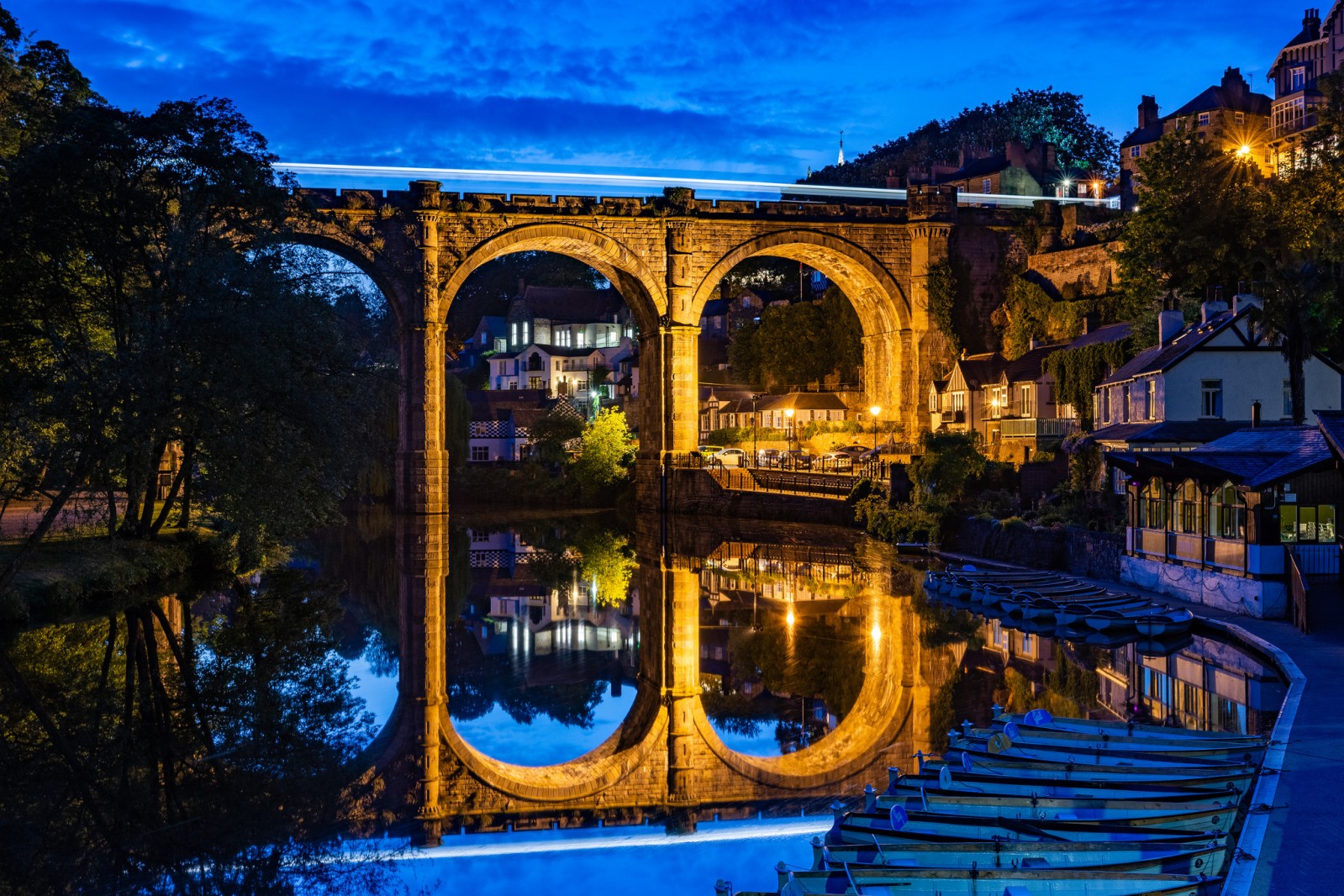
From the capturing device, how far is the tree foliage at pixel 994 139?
404ft

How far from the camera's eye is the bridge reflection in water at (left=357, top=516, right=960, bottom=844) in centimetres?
1217

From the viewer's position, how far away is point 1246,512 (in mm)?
19875

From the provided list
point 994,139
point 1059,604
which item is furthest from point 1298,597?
point 994,139

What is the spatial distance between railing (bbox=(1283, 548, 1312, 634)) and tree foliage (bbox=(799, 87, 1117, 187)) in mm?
96037

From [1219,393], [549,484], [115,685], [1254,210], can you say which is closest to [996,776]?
[115,685]

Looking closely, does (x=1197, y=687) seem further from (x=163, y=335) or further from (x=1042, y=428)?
(x=1042, y=428)

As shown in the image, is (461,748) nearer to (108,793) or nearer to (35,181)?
(108,793)

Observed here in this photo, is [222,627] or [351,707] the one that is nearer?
[351,707]

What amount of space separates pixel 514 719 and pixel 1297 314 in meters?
19.3

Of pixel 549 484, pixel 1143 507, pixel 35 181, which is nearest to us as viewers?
pixel 35 181

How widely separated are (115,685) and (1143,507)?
17.6m

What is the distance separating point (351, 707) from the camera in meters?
15.9

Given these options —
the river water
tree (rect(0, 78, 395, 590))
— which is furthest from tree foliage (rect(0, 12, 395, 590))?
the river water

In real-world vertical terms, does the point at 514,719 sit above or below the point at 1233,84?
below
